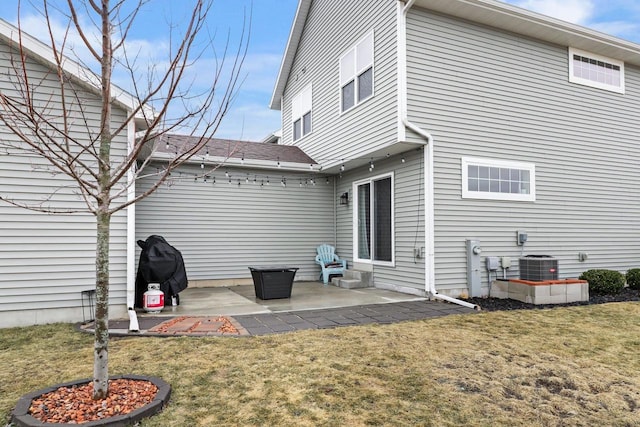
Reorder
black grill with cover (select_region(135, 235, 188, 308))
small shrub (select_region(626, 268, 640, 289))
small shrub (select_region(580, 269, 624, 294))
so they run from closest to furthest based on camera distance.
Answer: black grill with cover (select_region(135, 235, 188, 308)), small shrub (select_region(580, 269, 624, 294)), small shrub (select_region(626, 268, 640, 289))

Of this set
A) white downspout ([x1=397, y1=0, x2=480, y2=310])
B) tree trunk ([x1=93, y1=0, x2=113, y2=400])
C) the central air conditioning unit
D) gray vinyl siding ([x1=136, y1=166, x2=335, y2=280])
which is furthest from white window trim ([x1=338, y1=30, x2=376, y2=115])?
tree trunk ([x1=93, y1=0, x2=113, y2=400])

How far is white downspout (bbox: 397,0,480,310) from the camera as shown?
7.06 metres

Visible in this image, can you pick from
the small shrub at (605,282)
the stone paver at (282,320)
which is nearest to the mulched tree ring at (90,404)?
the stone paver at (282,320)

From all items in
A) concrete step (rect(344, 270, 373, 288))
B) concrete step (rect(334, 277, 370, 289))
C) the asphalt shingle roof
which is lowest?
concrete step (rect(334, 277, 370, 289))

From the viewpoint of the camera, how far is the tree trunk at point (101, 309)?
2889 millimetres

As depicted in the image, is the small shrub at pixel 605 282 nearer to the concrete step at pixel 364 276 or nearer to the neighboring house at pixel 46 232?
the concrete step at pixel 364 276

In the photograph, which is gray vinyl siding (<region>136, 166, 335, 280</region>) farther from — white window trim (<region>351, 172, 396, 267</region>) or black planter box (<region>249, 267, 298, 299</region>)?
black planter box (<region>249, 267, 298, 299</region>)

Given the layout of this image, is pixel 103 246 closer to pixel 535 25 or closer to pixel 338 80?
pixel 338 80

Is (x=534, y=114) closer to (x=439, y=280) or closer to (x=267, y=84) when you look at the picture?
(x=439, y=280)

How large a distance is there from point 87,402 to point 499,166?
7421 mm

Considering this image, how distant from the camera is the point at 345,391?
3.23 meters

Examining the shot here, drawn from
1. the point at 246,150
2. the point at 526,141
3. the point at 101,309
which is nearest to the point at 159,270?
the point at 101,309

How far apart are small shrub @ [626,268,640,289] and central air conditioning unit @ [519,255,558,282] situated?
8.46ft

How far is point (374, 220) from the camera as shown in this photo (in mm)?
8891
